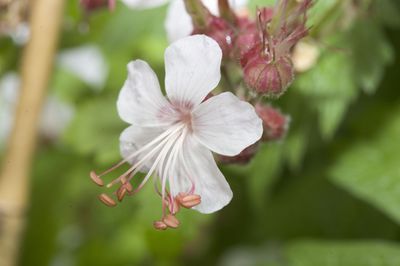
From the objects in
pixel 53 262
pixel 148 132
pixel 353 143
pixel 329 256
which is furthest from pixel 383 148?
pixel 53 262

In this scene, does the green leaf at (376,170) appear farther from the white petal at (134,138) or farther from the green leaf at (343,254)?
the white petal at (134,138)

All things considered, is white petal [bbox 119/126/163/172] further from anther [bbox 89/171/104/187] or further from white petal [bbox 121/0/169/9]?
white petal [bbox 121/0/169/9]

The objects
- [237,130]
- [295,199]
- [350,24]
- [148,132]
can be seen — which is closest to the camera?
[237,130]

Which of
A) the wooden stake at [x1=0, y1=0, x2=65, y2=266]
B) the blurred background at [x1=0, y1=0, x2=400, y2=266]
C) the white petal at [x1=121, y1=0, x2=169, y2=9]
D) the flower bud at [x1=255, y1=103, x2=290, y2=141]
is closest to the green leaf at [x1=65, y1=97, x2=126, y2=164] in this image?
the blurred background at [x1=0, y1=0, x2=400, y2=266]

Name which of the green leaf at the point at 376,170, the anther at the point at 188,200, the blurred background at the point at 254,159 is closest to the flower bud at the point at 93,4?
the blurred background at the point at 254,159

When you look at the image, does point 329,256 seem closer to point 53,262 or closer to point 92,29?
point 92,29

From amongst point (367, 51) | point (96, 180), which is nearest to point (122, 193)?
point (96, 180)

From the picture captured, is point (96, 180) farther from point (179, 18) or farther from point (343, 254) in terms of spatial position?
point (343, 254)
